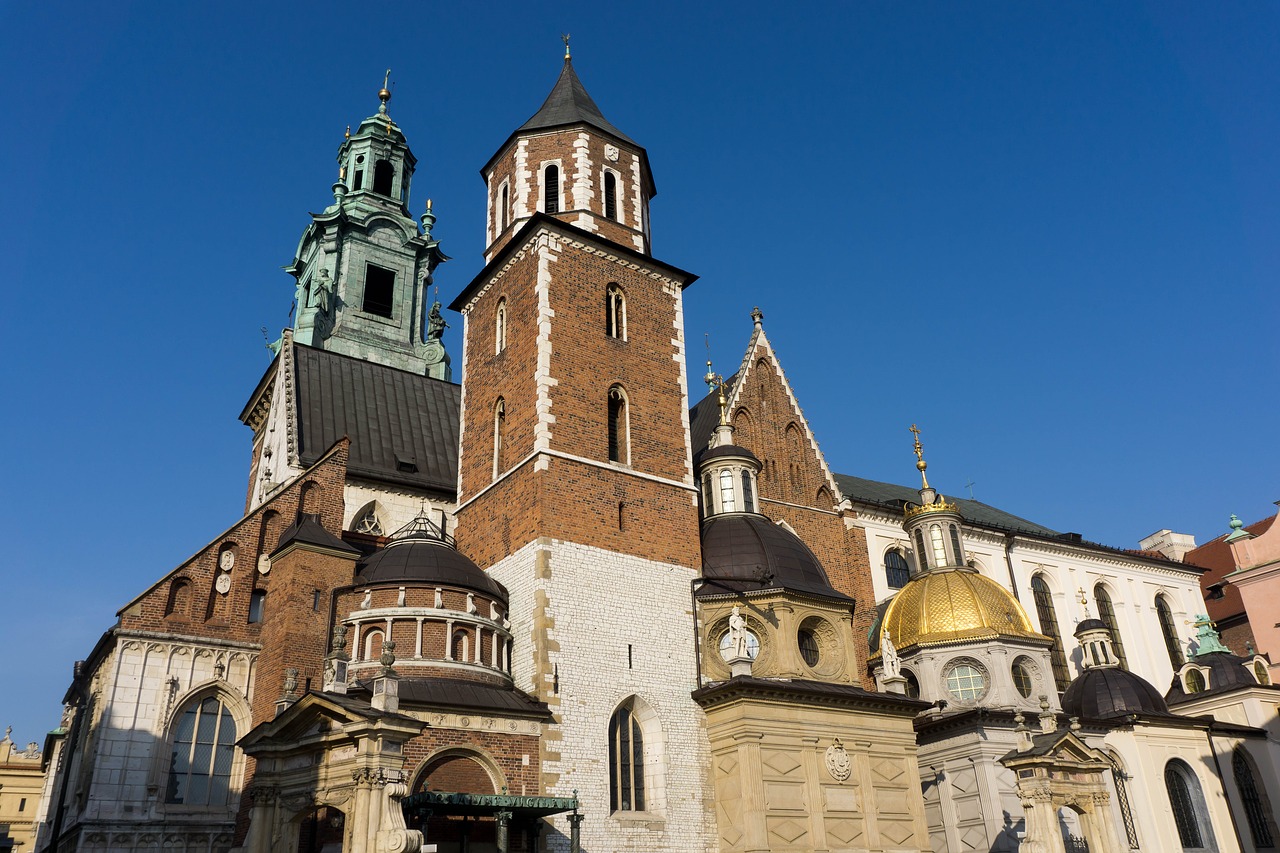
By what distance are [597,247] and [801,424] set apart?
343 inches

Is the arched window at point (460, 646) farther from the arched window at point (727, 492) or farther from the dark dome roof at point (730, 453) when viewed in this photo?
the dark dome roof at point (730, 453)

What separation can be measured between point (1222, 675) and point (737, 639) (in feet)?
68.0

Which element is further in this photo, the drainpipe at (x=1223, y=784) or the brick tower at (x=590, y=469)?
Answer: the drainpipe at (x=1223, y=784)

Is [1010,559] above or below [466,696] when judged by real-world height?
above

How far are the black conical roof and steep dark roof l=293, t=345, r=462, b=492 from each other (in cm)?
981

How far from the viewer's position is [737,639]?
2258 centimetres

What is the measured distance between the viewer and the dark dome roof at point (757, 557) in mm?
24328

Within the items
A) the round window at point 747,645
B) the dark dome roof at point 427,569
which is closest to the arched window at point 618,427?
the dark dome roof at point 427,569

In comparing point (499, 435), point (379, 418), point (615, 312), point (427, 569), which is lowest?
point (427, 569)

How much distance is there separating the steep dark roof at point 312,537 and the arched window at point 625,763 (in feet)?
22.2

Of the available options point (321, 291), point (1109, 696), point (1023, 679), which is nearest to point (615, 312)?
point (1023, 679)

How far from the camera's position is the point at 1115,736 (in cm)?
2873

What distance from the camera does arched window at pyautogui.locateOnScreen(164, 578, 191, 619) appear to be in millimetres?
22219

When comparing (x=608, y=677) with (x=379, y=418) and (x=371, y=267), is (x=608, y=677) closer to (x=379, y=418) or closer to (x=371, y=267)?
(x=379, y=418)
